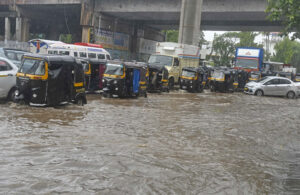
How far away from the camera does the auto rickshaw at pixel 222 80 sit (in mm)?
27719

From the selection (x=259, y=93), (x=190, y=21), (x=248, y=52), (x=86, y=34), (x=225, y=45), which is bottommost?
(x=259, y=93)

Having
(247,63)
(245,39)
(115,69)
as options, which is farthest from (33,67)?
(245,39)

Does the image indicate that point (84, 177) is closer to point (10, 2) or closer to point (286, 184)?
point (286, 184)

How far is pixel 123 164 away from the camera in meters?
6.75

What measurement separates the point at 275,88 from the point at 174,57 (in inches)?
326

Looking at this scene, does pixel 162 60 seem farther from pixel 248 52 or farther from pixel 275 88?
pixel 248 52

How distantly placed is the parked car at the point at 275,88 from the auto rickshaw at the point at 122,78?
12.7m

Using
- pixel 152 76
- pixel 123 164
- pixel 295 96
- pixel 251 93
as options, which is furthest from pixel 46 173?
pixel 295 96

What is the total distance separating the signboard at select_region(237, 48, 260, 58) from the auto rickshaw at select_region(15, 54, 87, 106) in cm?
2583

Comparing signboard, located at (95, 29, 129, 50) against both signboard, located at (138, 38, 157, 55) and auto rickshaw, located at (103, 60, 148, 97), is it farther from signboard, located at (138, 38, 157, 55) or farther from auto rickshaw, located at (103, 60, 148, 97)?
auto rickshaw, located at (103, 60, 148, 97)

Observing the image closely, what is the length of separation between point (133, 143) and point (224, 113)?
7928mm

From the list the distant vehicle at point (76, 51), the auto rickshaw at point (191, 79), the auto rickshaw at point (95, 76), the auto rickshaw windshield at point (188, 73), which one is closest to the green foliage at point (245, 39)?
the auto rickshaw at point (191, 79)

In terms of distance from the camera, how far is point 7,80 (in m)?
12.1

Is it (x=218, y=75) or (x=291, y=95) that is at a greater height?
(x=218, y=75)
